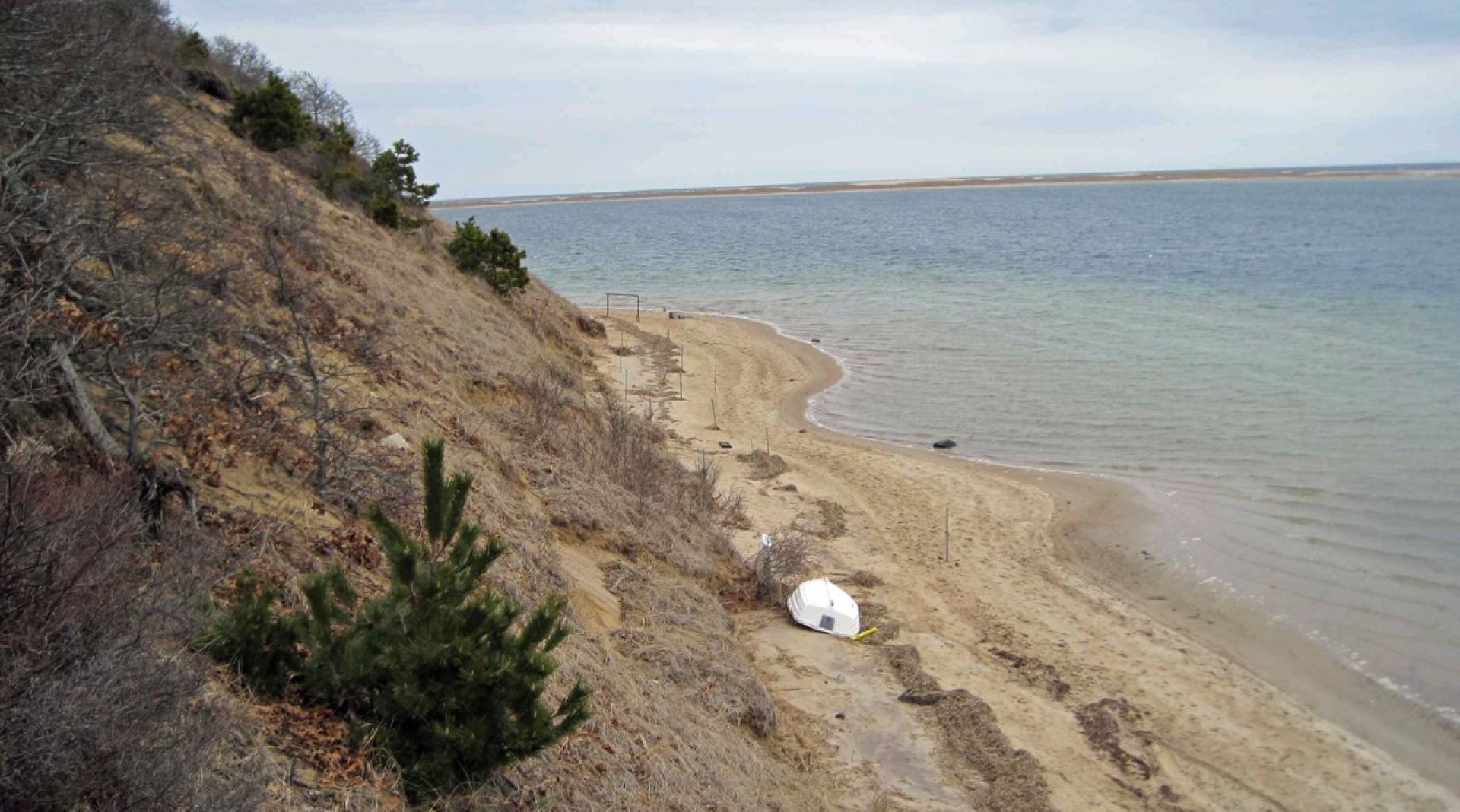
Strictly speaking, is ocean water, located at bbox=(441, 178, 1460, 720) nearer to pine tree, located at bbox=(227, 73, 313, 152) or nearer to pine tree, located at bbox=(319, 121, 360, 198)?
pine tree, located at bbox=(319, 121, 360, 198)

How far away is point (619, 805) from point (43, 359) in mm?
4246

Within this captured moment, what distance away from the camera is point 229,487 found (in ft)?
23.8

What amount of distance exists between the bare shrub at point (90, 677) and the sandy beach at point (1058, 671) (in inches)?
198

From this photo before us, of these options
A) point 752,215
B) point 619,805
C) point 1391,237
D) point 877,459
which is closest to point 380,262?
point 877,459

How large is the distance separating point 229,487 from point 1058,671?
831cm

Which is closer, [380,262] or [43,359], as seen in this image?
[43,359]

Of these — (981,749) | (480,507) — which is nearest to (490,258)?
(480,507)

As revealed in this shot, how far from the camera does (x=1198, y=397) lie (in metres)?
24.2

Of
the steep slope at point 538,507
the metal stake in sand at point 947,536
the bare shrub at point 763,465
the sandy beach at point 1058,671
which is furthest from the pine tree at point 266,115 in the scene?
the metal stake in sand at point 947,536

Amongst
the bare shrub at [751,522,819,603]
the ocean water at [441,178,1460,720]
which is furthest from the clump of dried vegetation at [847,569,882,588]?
the ocean water at [441,178,1460,720]

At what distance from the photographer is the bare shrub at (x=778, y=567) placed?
38.8 feet

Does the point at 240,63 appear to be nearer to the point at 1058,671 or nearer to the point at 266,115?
the point at 266,115

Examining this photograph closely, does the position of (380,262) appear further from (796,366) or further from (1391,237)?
(1391,237)

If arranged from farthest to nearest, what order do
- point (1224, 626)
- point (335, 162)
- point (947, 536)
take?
point (335, 162) < point (947, 536) < point (1224, 626)
